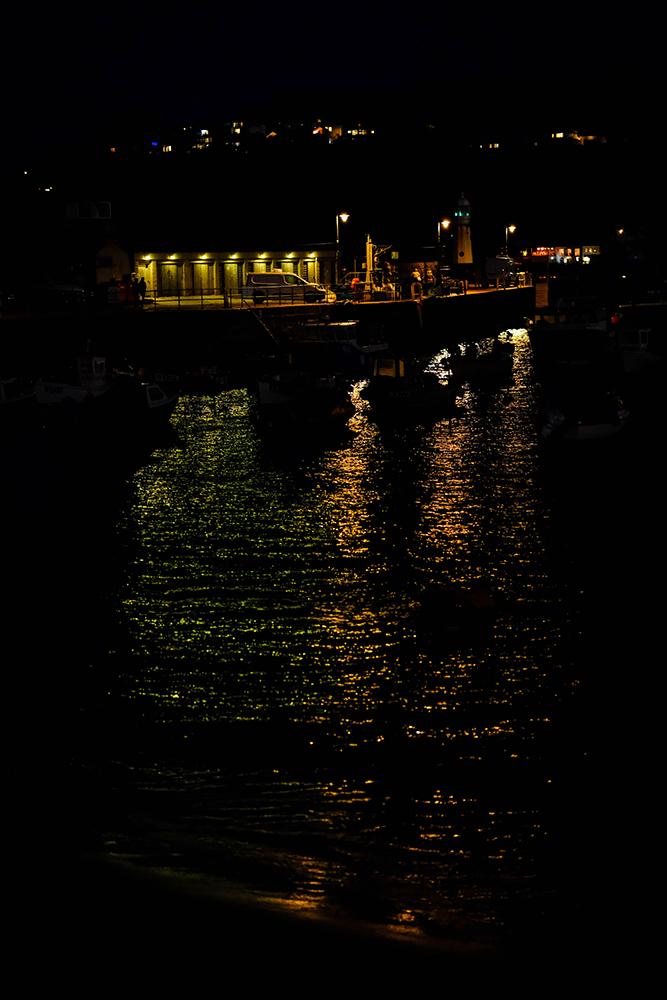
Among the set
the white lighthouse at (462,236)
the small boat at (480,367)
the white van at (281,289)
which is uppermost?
the white lighthouse at (462,236)

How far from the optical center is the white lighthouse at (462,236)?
9838cm

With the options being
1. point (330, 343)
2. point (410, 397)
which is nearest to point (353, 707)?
point (410, 397)

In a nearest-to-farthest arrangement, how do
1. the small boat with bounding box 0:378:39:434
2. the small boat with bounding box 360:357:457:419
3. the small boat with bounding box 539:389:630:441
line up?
the small boat with bounding box 539:389:630:441 → the small boat with bounding box 0:378:39:434 → the small boat with bounding box 360:357:457:419

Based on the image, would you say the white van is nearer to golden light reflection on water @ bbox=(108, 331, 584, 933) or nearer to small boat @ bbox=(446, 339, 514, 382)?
small boat @ bbox=(446, 339, 514, 382)

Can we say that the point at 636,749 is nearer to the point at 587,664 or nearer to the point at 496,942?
the point at 587,664

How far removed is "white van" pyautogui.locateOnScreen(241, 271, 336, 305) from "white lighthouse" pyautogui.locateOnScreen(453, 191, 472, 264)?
123 ft

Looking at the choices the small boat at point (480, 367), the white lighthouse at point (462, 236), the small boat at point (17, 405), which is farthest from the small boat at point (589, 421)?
the white lighthouse at point (462, 236)

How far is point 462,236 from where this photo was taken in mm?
98688

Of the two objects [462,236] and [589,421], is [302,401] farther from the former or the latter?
[462,236]

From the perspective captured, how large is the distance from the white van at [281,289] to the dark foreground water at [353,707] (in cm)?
3319

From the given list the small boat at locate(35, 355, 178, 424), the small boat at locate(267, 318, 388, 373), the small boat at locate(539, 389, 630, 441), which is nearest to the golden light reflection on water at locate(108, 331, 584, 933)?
the small boat at locate(539, 389, 630, 441)

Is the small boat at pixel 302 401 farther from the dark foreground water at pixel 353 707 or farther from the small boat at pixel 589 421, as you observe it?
the dark foreground water at pixel 353 707

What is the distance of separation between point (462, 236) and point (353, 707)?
8885cm

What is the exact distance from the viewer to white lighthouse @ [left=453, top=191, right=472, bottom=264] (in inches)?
3873
